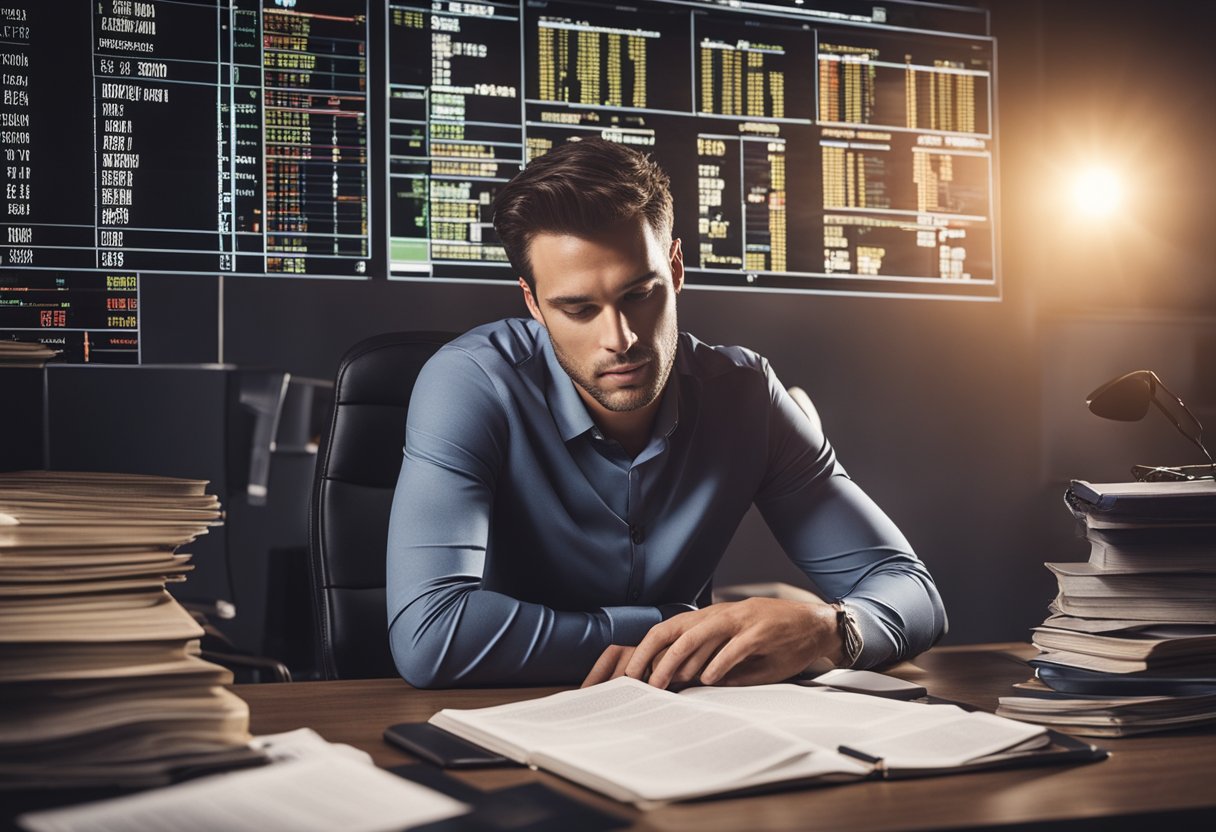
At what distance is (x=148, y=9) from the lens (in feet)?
8.38

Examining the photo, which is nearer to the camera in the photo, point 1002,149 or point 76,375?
point 76,375

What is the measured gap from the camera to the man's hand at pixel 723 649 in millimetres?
1146

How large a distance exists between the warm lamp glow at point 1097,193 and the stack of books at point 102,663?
307cm

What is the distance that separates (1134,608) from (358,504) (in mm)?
1046

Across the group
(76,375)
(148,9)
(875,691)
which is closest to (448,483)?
(875,691)

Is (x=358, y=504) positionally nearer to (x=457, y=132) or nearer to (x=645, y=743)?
(x=645, y=743)

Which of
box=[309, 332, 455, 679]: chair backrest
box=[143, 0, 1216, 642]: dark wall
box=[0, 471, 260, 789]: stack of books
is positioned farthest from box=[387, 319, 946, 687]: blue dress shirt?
box=[143, 0, 1216, 642]: dark wall

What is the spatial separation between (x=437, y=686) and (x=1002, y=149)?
2.65 metres

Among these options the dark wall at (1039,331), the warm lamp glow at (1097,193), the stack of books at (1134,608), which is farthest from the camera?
the warm lamp glow at (1097,193)

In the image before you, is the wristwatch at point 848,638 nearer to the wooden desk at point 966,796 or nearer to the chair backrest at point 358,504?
the wooden desk at point 966,796

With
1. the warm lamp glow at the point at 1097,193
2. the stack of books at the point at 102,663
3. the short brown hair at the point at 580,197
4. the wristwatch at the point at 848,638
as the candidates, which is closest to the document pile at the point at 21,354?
the stack of books at the point at 102,663

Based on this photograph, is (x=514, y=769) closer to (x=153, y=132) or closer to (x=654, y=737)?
(x=654, y=737)

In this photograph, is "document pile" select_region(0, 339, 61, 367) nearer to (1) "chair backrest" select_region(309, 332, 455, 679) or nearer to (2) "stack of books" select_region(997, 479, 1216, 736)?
(1) "chair backrest" select_region(309, 332, 455, 679)

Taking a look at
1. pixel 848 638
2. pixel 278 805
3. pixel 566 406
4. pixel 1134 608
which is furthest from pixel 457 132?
pixel 278 805
